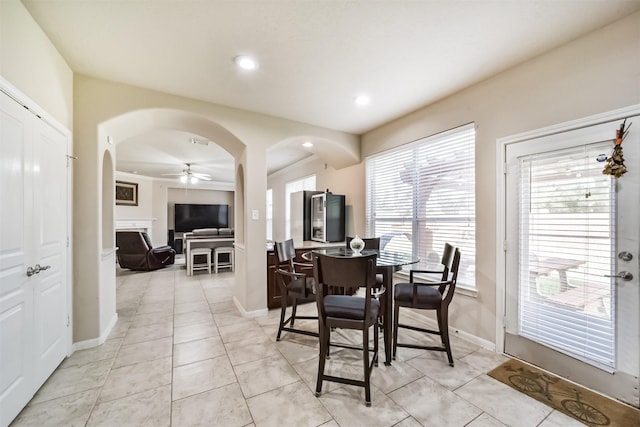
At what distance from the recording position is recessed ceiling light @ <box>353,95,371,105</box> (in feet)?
9.69

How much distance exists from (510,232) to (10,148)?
12.6 feet

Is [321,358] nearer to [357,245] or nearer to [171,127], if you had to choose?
→ [357,245]

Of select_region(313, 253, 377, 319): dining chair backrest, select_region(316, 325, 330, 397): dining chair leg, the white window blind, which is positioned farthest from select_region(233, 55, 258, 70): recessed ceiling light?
the white window blind

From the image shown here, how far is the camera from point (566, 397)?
1.81m

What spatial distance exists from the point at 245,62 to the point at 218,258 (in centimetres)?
502

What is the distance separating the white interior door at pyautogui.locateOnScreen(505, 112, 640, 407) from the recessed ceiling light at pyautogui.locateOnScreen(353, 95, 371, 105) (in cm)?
157

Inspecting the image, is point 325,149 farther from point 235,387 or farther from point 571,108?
point 235,387

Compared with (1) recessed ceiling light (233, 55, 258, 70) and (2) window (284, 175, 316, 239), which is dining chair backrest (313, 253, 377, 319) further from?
(2) window (284, 175, 316, 239)

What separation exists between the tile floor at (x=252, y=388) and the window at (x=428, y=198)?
1080 mm

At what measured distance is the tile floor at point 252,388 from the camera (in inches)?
64.1

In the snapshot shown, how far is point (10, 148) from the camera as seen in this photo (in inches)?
62.0

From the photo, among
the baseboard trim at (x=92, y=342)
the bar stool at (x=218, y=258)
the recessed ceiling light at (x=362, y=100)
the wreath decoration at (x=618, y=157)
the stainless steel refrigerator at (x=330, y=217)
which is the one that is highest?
the recessed ceiling light at (x=362, y=100)

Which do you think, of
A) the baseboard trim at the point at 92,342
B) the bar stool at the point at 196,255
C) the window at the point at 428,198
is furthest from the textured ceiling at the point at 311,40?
the bar stool at the point at 196,255

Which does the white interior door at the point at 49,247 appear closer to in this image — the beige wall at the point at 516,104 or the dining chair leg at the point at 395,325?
the dining chair leg at the point at 395,325
